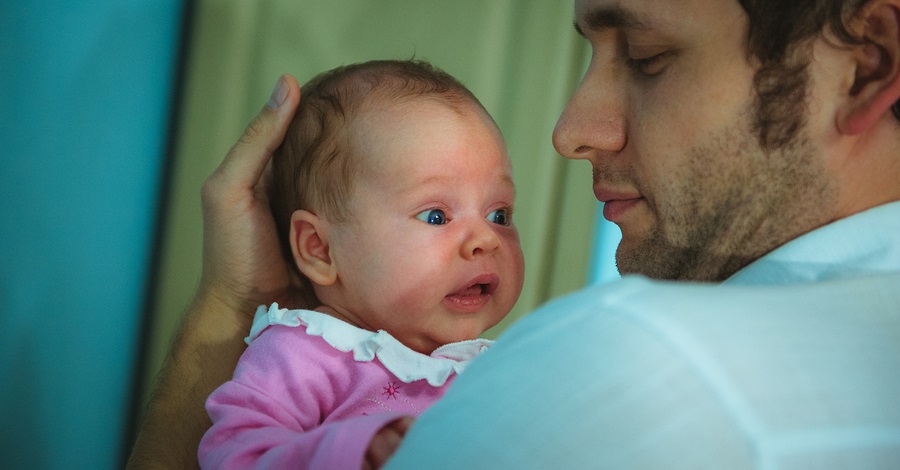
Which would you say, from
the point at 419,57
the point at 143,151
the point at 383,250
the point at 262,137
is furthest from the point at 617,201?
the point at 143,151

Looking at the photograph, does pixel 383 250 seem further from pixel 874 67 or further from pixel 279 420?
pixel 874 67

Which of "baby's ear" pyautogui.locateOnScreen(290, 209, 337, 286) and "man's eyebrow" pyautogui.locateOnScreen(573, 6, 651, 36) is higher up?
"man's eyebrow" pyautogui.locateOnScreen(573, 6, 651, 36)

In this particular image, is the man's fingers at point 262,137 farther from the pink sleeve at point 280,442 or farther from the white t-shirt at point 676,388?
the white t-shirt at point 676,388

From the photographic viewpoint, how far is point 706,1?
1090mm

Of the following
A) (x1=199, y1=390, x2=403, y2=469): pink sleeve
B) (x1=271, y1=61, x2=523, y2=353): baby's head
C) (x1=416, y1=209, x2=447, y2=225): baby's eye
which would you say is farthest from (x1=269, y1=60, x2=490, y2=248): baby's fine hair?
(x1=199, y1=390, x2=403, y2=469): pink sleeve

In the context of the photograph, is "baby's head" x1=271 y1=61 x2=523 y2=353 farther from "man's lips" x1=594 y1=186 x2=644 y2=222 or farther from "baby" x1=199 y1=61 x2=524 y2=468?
"man's lips" x1=594 y1=186 x2=644 y2=222

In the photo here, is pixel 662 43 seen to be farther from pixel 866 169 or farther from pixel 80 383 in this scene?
pixel 80 383

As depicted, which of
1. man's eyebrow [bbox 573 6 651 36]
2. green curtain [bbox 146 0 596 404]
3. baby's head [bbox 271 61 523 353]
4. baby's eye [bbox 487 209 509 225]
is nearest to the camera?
man's eyebrow [bbox 573 6 651 36]

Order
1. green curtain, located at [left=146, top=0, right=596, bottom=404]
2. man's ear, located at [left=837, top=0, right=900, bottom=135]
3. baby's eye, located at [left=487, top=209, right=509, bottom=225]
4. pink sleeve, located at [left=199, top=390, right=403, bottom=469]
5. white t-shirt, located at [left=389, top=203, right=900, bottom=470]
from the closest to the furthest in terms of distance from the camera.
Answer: white t-shirt, located at [left=389, top=203, right=900, bottom=470] → pink sleeve, located at [left=199, top=390, right=403, bottom=469] → man's ear, located at [left=837, top=0, right=900, bottom=135] → baby's eye, located at [left=487, top=209, right=509, bottom=225] → green curtain, located at [left=146, top=0, right=596, bottom=404]

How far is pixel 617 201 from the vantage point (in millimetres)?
1280

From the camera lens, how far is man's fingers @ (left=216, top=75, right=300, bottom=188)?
1.36 meters

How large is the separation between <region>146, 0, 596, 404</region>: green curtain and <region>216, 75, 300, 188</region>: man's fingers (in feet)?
1.20

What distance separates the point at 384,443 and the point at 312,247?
479mm

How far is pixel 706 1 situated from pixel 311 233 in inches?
26.5
